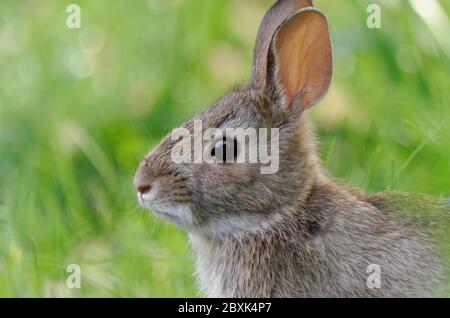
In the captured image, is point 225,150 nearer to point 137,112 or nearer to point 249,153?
point 249,153

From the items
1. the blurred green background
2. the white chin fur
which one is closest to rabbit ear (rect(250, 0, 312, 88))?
the white chin fur

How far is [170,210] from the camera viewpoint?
589cm

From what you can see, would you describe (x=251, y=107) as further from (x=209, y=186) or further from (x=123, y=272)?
(x=123, y=272)

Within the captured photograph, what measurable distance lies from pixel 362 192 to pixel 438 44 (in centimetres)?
120

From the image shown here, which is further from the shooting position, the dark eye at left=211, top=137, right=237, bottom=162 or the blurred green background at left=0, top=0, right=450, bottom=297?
the blurred green background at left=0, top=0, right=450, bottom=297

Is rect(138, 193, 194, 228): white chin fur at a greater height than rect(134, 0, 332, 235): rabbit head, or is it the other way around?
rect(134, 0, 332, 235): rabbit head

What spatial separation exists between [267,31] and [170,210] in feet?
3.21

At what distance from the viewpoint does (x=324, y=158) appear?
701cm

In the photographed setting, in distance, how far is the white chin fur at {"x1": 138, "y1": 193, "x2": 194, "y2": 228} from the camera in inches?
232

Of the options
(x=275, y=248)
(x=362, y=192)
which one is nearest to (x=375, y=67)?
(x=362, y=192)

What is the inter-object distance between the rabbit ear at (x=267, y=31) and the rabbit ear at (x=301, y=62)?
0.18 feet

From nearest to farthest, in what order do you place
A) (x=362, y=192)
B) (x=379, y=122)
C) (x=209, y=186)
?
(x=209, y=186) < (x=362, y=192) < (x=379, y=122)

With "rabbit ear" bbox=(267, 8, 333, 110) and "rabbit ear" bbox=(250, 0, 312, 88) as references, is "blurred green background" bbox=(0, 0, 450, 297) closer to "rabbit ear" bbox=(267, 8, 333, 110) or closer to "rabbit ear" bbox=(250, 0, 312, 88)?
"rabbit ear" bbox=(267, 8, 333, 110)
